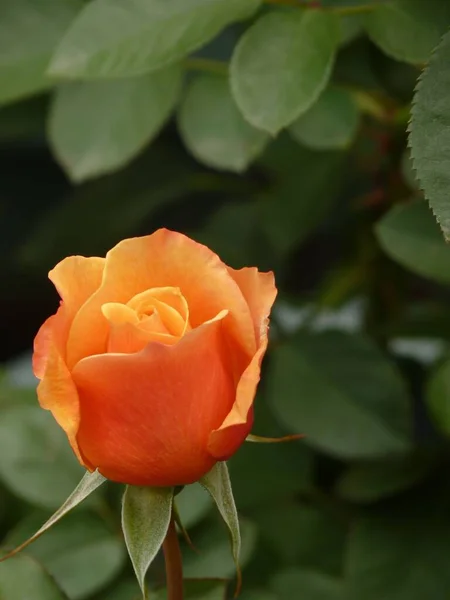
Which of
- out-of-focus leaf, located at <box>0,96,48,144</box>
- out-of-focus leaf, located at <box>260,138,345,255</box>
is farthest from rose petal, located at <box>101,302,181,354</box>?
out-of-focus leaf, located at <box>0,96,48,144</box>

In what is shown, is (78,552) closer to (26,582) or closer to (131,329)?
(26,582)

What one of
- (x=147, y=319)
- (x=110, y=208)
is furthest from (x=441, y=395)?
(x=110, y=208)

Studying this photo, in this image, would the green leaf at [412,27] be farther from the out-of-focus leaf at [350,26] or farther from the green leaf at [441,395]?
the green leaf at [441,395]

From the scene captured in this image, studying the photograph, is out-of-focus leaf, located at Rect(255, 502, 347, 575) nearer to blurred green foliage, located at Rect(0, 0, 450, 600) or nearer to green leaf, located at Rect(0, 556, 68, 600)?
blurred green foliage, located at Rect(0, 0, 450, 600)

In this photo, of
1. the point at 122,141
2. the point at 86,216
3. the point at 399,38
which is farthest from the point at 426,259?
the point at 86,216

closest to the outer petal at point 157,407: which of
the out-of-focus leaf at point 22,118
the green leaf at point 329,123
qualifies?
the green leaf at point 329,123

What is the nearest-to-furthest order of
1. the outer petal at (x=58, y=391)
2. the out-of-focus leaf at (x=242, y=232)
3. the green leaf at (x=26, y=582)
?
the outer petal at (x=58, y=391)
the green leaf at (x=26, y=582)
the out-of-focus leaf at (x=242, y=232)

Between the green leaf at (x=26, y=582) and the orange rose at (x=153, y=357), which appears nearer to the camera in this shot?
the orange rose at (x=153, y=357)

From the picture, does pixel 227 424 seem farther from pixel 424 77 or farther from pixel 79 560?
pixel 79 560
